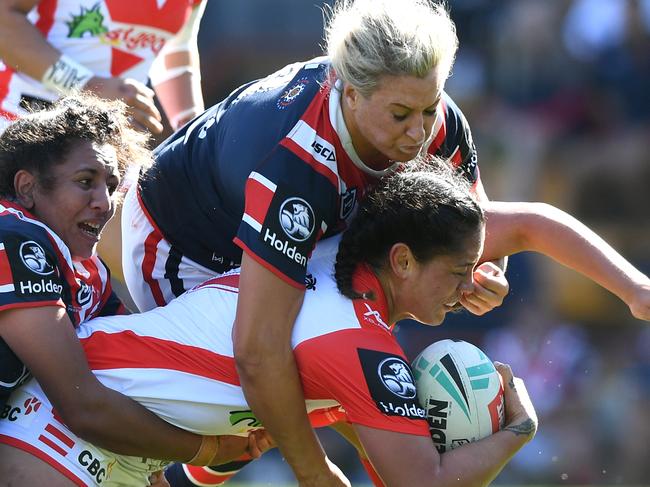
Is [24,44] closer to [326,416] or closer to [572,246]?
[326,416]

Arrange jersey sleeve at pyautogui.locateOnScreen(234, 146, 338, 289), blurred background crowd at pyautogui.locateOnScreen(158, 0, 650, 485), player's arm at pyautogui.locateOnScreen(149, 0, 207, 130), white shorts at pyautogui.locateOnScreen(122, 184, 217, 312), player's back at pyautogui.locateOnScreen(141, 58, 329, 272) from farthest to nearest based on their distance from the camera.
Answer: blurred background crowd at pyautogui.locateOnScreen(158, 0, 650, 485) → player's arm at pyautogui.locateOnScreen(149, 0, 207, 130) → white shorts at pyautogui.locateOnScreen(122, 184, 217, 312) → player's back at pyautogui.locateOnScreen(141, 58, 329, 272) → jersey sleeve at pyautogui.locateOnScreen(234, 146, 338, 289)

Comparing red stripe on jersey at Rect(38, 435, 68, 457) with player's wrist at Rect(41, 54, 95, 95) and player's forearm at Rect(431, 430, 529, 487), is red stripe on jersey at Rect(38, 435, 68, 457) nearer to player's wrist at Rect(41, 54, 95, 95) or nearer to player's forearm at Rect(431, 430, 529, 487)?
player's forearm at Rect(431, 430, 529, 487)

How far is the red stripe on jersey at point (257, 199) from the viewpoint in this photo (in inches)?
141

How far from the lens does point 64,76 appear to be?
15.7 feet

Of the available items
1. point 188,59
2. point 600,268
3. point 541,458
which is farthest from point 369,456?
point 541,458

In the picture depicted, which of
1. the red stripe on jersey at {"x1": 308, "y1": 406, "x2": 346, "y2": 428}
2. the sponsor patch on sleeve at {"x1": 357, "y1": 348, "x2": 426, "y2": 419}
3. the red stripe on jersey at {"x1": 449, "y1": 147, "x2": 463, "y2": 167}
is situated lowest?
the red stripe on jersey at {"x1": 308, "y1": 406, "x2": 346, "y2": 428}

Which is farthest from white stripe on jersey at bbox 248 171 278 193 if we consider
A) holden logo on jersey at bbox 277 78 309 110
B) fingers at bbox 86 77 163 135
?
fingers at bbox 86 77 163 135

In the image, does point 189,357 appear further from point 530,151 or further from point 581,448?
point 530,151

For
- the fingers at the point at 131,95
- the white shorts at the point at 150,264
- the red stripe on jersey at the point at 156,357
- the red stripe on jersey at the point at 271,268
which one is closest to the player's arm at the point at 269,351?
the red stripe on jersey at the point at 271,268

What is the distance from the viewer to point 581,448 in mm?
8914

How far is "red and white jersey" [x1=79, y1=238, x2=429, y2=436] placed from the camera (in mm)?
3525

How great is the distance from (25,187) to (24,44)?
1.19 m

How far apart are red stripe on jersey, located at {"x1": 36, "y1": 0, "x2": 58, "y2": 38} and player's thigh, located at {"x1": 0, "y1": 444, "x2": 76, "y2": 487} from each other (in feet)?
6.63

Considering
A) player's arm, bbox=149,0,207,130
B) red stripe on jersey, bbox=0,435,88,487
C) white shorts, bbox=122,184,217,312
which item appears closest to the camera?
red stripe on jersey, bbox=0,435,88,487
